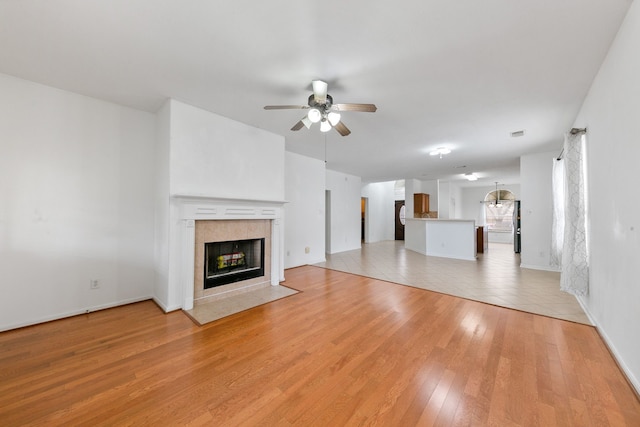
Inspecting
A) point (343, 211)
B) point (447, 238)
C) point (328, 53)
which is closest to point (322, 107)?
point (328, 53)

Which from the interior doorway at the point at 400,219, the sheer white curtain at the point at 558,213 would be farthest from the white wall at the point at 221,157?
the interior doorway at the point at 400,219

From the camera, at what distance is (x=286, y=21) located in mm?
1781

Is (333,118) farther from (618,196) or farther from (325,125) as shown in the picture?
(618,196)

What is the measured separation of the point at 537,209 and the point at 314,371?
6.10m

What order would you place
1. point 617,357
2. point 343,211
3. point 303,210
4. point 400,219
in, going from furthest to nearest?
point 400,219, point 343,211, point 303,210, point 617,357

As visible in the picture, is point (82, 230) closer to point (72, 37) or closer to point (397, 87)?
point (72, 37)

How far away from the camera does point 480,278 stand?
4477 millimetres

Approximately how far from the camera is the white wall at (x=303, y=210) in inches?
212

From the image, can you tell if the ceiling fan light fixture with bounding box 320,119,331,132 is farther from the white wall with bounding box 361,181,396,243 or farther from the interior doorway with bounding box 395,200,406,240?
the interior doorway with bounding box 395,200,406,240

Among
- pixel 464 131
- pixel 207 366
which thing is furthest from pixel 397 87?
pixel 207 366

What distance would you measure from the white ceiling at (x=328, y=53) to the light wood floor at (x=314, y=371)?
8.65 feet

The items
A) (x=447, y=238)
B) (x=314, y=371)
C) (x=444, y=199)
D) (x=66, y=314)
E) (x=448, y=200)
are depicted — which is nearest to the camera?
(x=314, y=371)

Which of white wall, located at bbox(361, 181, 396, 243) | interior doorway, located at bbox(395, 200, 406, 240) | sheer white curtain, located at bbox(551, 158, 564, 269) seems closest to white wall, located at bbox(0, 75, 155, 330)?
sheer white curtain, located at bbox(551, 158, 564, 269)

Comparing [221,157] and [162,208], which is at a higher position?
[221,157]
